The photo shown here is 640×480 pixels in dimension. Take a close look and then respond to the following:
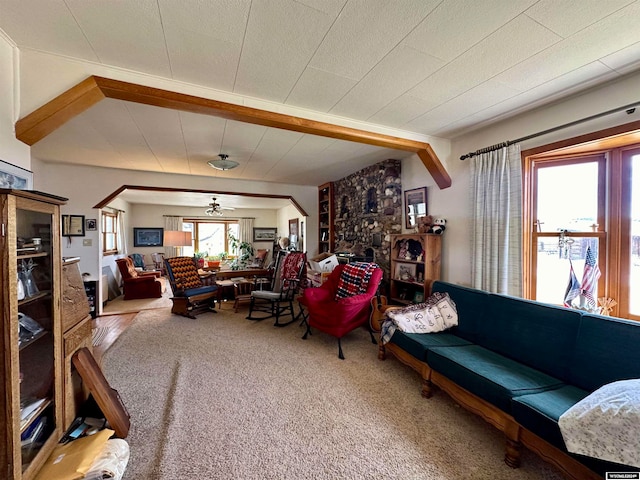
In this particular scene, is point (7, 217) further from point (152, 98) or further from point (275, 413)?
point (275, 413)

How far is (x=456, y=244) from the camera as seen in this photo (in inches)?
124

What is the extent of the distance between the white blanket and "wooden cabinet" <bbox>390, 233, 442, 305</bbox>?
1.86 meters

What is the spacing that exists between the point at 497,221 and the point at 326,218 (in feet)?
12.2

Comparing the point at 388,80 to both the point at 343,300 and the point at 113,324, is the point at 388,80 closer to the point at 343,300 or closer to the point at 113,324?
the point at 343,300

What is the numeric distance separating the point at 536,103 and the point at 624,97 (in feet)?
1.70

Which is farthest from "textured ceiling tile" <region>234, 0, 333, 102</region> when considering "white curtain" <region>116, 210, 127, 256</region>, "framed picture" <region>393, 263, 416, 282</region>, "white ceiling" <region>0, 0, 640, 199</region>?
"white curtain" <region>116, 210, 127, 256</region>

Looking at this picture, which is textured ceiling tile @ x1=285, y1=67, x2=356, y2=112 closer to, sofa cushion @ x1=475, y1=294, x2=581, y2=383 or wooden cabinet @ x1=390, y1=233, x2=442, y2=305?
wooden cabinet @ x1=390, y1=233, x2=442, y2=305

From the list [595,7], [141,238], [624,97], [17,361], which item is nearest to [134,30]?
[17,361]

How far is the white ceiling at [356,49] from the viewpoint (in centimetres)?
133

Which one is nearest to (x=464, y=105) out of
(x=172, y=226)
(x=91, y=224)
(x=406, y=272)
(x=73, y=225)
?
(x=406, y=272)

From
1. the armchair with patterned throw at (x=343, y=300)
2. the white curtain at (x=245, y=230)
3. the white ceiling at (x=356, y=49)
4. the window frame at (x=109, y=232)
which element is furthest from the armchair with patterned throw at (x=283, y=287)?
the white curtain at (x=245, y=230)

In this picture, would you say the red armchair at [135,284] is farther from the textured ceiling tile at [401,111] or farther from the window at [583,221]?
the window at [583,221]

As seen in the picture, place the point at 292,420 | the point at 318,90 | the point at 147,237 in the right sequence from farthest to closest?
the point at 147,237
the point at 318,90
the point at 292,420

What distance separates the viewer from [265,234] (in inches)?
393
